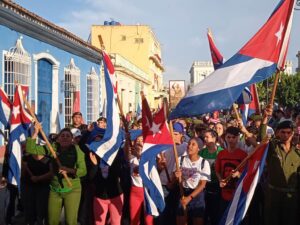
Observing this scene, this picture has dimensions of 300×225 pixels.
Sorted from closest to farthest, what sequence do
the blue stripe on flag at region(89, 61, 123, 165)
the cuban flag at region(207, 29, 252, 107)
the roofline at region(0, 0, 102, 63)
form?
the blue stripe on flag at region(89, 61, 123, 165) → the cuban flag at region(207, 29, 252, 107) → the roofline at region(0, 0, 102, 63)

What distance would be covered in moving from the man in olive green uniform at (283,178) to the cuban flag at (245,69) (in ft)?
1.98

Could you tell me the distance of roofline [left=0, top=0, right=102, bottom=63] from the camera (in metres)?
12.3

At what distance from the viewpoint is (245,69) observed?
4.79 m

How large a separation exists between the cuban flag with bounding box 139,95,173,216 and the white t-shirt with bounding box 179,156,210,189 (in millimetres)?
340

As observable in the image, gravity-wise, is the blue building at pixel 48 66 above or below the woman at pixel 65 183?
above

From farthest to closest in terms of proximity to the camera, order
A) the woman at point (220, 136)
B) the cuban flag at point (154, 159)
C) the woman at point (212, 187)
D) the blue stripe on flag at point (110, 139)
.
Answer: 1. the woman at point (220, 136)
2. the woman at point (212, 187)
3. the blue stripe on flag at point (110, 139)
4. the cuban flag at point (154, 159)

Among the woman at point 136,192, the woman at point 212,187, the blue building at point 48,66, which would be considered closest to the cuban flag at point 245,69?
the woman at point 136,192

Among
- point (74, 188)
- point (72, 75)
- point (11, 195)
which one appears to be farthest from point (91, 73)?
point (74, 188)

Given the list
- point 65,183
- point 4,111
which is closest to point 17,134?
point 4,111

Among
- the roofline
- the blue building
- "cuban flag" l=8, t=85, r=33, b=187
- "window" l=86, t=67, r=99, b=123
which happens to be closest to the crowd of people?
"cuban flag" l=8, t=85, r=33, b=187

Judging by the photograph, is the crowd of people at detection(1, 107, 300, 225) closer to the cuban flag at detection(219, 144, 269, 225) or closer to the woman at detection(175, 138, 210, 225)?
the woman at detection(175, 138, 210, 225)

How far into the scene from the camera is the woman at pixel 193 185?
5.43m

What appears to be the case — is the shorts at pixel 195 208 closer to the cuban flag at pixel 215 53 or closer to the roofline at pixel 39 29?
the cuban flag at pixel 215 53

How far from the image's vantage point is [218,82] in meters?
4.74
